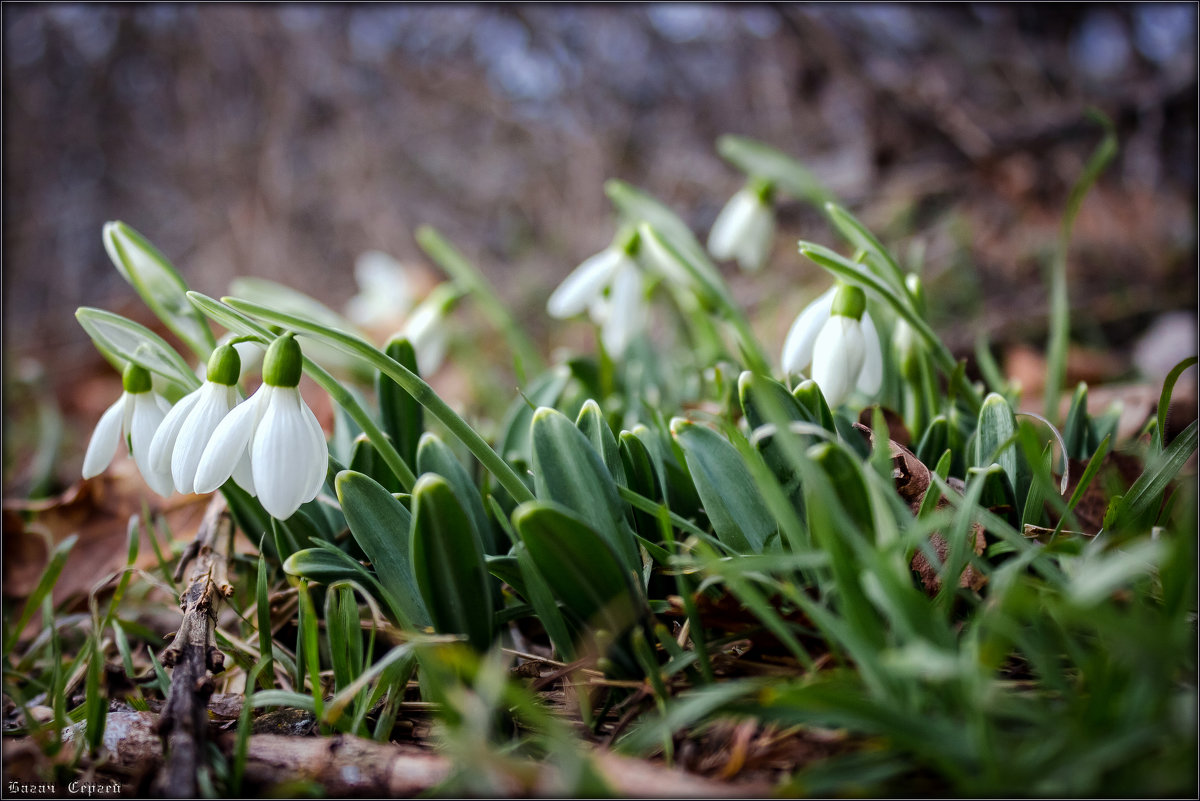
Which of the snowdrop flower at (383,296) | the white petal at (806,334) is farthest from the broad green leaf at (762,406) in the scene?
the snowdrop flower at (383,296)

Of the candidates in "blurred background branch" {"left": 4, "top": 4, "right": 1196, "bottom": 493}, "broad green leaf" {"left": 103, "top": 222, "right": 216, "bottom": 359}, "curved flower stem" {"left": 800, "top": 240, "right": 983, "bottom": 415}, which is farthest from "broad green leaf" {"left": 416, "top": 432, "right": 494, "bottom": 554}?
"blurred background branch" {"left": 4, "top": 4, "right": 1196, "bottom": 493}

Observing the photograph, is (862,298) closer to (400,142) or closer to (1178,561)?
(1178,561)

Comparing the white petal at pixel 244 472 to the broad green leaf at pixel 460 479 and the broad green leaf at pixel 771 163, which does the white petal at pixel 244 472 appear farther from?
the broad green leaf at pixel 771 163

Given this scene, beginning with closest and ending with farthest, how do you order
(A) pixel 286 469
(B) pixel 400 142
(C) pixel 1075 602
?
(C) pixel 1075 602 → (A) pixel 286 469 → (B) pixel 400 142

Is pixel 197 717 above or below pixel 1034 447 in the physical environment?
below

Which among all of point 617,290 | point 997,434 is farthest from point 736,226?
point 997,434

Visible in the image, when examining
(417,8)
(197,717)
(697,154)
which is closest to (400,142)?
(417,8)
